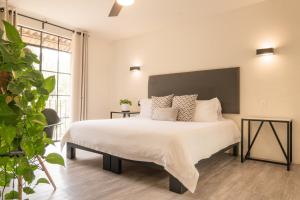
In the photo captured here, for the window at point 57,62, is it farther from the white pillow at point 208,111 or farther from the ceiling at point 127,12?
the white pillow at point 208,111

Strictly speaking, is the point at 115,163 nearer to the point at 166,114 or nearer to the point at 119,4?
the point at 166,114

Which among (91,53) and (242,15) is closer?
(242,15)

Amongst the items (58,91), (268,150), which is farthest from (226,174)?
(58,91)

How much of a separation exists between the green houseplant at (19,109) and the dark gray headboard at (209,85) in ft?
11.6

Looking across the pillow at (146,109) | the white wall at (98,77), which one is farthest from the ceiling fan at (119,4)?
the white wall at (98,77)

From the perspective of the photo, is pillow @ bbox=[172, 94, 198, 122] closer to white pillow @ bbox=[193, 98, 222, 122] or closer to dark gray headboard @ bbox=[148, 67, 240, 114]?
white pillow @ bbox=[193, 98, 222, 122]

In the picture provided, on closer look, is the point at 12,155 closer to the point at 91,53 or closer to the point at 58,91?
the point at 58,91

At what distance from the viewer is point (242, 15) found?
3670mm

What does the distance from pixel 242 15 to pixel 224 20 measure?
0.31 metres

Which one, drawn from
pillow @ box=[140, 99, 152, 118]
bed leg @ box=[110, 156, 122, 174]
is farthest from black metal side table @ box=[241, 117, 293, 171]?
bed leg @ box=[110, 156, 122, 174]

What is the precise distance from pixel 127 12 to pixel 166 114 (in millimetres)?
1971

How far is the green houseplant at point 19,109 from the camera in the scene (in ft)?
1.65

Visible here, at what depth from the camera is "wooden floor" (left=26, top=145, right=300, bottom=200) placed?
2080 mm

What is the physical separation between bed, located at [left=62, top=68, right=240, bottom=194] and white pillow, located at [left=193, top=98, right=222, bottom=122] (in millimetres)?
193
